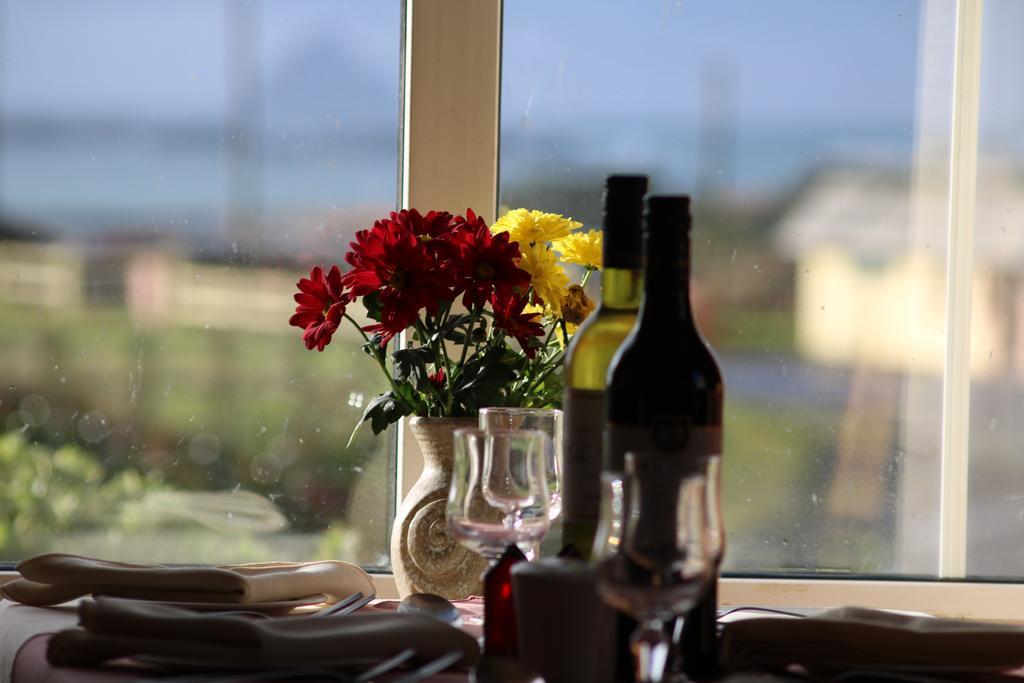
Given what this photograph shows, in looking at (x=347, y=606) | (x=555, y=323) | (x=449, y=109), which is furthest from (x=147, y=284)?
(x=347, y=606)

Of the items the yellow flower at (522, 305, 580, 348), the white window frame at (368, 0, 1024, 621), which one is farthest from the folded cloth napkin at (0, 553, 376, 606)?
the white window frame at (368, 0, 1024, 621)

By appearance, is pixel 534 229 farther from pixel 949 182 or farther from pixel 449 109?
pixel 949 182

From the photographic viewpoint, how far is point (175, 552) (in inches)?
72.8

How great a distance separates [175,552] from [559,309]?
3.04 feet

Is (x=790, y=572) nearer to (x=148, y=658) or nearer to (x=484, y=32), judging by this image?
(x=484, y=32)

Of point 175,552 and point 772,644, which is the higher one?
point 772,644

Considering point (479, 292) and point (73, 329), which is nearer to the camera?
point (479, 292)

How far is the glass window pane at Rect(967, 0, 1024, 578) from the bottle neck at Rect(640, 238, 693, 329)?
129 centimetres

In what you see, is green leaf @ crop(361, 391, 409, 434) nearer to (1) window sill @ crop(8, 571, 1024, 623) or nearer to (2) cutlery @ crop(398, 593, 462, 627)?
(2) cutlery @ crop(398, 593, 462, 627)

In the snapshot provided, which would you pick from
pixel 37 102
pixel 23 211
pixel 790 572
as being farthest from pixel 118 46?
pixel 790 572

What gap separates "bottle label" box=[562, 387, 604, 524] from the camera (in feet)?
2.92

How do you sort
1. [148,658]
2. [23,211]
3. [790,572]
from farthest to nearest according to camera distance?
[790,572]
[23,211]
[148,658]

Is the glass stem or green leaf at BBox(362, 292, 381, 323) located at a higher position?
green leaf at BBox(362, 292, 381, 323)

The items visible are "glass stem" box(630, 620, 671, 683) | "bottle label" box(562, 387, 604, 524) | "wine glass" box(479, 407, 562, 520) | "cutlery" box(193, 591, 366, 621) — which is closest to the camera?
"glass stem" box(630, 620, 671, 683)
